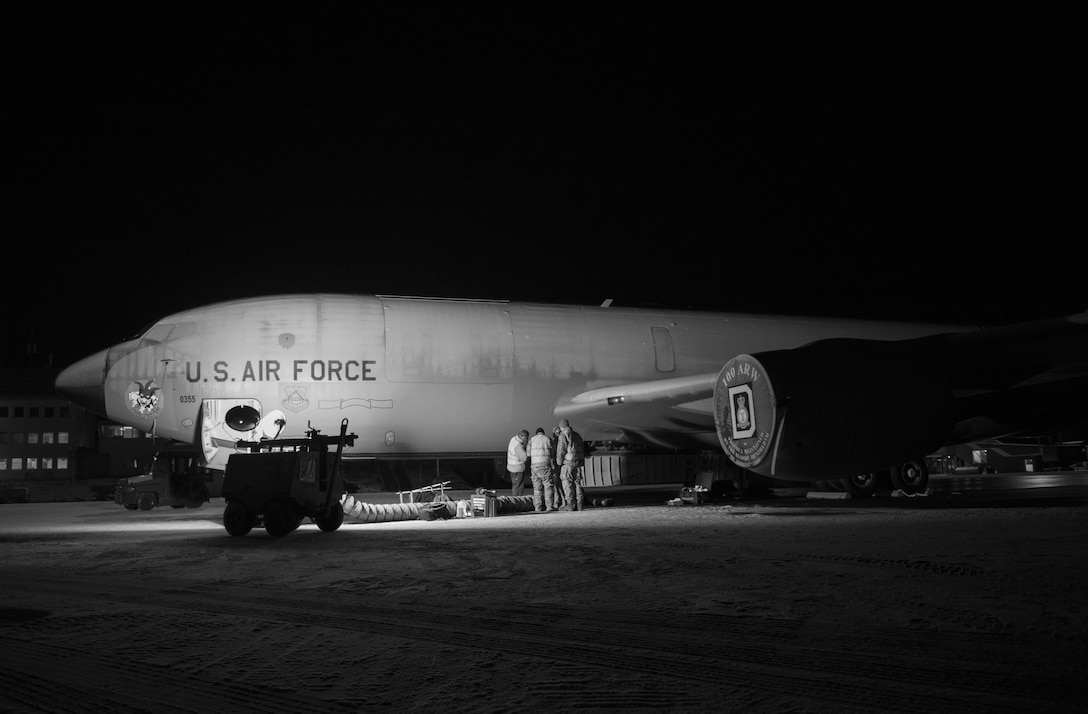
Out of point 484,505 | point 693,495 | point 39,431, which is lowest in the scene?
point 693,495

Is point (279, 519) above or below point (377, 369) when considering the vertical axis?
below

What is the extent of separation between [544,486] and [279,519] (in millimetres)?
5358

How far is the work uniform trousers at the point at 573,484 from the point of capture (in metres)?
14.4

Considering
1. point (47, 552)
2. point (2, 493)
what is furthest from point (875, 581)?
point (2, 493)

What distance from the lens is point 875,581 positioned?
19.9 feet

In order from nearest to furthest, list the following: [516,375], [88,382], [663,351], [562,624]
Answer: [562,624] → [88,382] → [516,375] → [663,351]

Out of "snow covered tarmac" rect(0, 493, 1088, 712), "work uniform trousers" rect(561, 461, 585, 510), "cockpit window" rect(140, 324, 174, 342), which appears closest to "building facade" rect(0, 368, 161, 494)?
"cockpit window" rect(140, 324, 174, 342)

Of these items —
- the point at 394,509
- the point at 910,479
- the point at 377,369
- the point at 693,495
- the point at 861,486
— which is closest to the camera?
the point at 394,509

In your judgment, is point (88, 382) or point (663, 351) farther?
point (663, 351)

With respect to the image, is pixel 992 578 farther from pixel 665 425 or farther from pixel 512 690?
pixel 665 425

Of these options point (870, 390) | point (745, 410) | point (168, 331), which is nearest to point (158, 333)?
point (168, 331)

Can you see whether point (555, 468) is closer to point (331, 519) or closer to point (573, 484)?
point (573, 484)

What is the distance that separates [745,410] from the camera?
11.2 m

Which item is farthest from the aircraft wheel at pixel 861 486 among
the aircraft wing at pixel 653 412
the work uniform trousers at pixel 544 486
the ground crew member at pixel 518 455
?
the ground crew member at pixel 518 455
